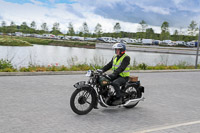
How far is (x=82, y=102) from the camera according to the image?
20.2 ft

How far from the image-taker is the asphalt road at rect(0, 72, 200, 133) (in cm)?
527

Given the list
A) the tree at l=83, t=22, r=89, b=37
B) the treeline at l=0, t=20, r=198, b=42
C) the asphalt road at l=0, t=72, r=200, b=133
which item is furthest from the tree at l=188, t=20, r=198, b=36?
the asphalt road at l=0, t=72, r=200, b=133

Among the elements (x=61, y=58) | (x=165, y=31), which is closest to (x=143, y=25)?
(x=165, y=31)

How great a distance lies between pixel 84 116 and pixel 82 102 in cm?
33

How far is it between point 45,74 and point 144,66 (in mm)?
7583

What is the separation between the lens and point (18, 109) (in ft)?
20.8

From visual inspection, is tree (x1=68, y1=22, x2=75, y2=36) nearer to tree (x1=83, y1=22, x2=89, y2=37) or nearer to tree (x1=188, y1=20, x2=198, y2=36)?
tree (x1=83, y1=22, x2=89, y2=37)

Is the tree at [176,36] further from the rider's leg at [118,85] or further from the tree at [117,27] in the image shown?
the rider's leg at [118,85]

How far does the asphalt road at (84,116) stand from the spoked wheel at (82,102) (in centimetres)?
15

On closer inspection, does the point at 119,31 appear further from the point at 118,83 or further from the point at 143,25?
the point at 118,83

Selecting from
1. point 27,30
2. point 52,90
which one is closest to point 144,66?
point 52,90

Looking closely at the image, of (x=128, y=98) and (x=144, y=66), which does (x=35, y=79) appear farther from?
(x=144, y=66)

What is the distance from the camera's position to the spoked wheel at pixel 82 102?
6.02 m

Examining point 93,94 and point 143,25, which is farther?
point 143,25
